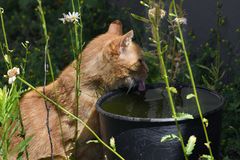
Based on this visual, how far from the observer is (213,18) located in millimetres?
5504

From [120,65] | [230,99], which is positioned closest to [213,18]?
[230,99]

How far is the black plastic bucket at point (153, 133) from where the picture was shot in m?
3.12

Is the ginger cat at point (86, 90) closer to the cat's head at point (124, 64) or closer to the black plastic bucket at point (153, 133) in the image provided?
the cat's head at point (124, 64)

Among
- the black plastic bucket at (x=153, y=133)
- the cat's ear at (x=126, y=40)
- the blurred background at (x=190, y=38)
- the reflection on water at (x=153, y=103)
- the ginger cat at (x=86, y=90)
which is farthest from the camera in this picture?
the blurred background at (x=190, y=38)

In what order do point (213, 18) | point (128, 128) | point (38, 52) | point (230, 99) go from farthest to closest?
1. point (38, 52)
2. point (213, 18)
3. point (230, 99)
4. point (128, 128)

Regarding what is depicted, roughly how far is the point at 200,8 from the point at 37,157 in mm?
2504

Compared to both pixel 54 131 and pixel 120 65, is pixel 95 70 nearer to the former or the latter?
pixel 120 65

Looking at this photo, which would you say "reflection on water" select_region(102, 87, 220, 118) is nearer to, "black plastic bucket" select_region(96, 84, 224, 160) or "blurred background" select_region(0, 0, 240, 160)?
"black plastic bucket" select_region(96, 84, 224, 160)

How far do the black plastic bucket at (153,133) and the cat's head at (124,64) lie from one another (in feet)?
1.67

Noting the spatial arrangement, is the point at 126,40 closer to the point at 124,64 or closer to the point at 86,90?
the point at 124,64

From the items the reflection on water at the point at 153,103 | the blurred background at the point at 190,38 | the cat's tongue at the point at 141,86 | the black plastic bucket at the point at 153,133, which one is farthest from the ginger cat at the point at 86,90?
the black plastic bucket at the point at 153,133

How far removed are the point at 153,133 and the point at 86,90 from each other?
2.81ft

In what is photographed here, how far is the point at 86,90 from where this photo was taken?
12.7 feet

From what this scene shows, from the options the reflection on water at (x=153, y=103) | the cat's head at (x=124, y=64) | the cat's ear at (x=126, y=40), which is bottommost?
the reflection on water at (x=153, y=103)
